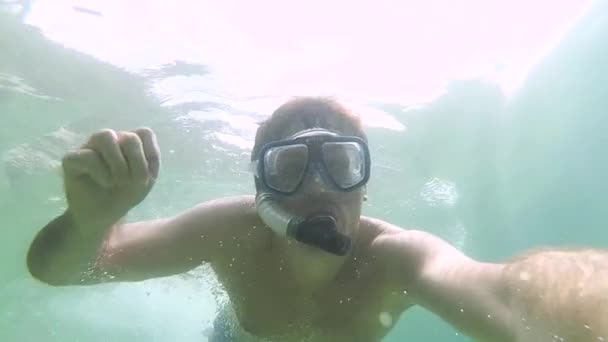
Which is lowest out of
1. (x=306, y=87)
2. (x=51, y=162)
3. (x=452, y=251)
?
(x=51, y=162)

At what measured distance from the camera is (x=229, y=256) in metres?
4.33

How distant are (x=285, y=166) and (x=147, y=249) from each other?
1.38m

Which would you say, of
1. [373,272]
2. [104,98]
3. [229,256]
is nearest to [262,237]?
[229,256]

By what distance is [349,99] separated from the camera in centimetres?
1212

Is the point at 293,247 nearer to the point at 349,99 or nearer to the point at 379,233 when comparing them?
the point at 379,233

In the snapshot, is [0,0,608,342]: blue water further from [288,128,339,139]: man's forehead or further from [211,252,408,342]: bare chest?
[288,128,339,139]: man's forehead

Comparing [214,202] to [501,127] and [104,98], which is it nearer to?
[104,98]

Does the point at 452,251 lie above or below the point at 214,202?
above

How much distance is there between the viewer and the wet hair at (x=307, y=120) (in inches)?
159

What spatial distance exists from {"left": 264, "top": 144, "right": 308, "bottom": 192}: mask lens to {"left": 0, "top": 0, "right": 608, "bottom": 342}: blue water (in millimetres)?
2824

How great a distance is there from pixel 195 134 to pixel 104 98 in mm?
2709

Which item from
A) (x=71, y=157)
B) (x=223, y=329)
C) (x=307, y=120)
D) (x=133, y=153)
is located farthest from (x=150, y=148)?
(x=223, y=329)

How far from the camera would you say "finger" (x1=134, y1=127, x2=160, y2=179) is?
243cm

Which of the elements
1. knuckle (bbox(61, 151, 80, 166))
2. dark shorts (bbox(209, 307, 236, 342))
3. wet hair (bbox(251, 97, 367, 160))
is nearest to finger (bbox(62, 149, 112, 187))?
knuckle (bbox(61, 151, 80, 166))
